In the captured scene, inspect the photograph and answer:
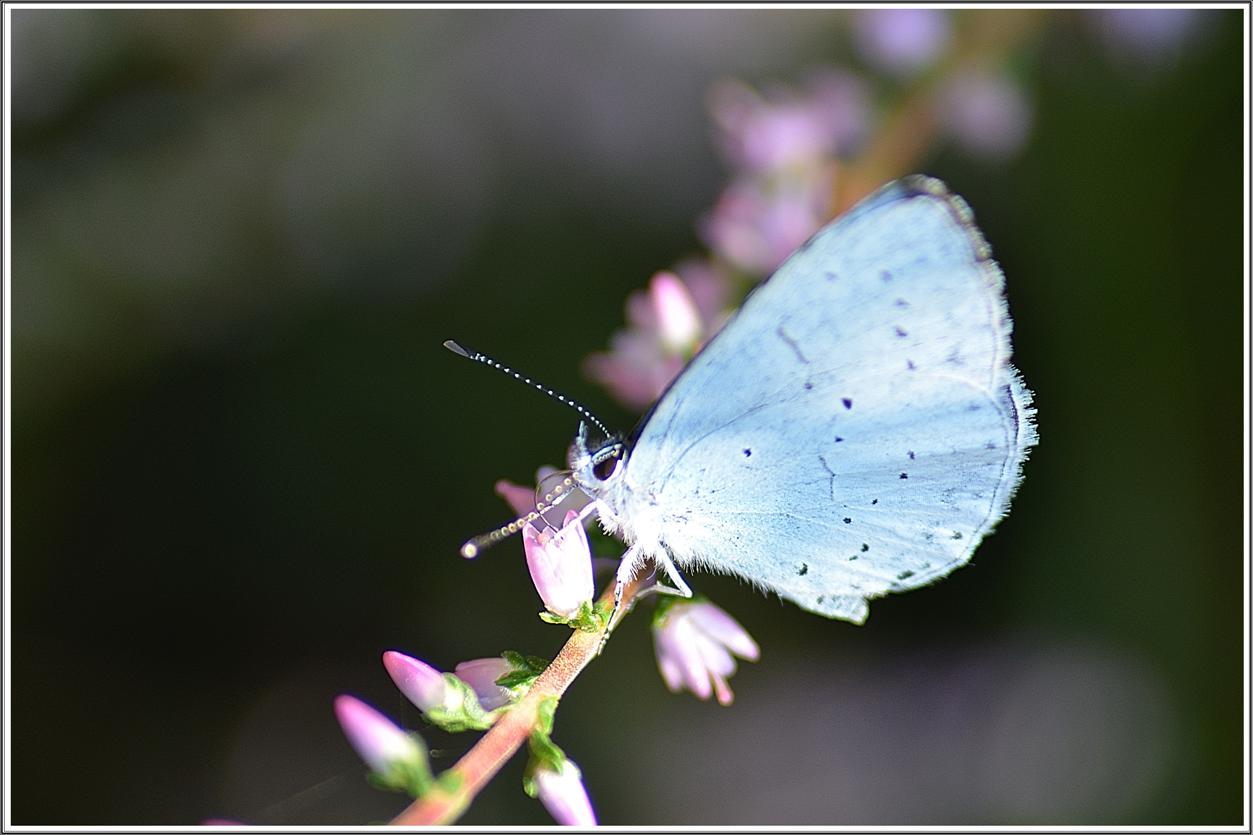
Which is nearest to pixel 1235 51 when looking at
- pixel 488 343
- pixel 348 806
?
pixel 488 343

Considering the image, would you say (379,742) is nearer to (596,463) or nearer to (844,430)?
(596,463)

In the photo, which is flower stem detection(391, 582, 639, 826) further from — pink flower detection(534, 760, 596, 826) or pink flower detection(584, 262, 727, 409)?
pink flower detection(584, 262, 727, 409)

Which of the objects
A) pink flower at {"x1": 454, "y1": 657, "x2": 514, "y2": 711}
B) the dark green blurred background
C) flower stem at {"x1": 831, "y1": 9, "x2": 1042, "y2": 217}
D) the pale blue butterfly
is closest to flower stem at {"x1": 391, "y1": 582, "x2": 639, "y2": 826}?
pink flower at {"x1": 454, "y1": 657, "x2": 514, "y2": 711}

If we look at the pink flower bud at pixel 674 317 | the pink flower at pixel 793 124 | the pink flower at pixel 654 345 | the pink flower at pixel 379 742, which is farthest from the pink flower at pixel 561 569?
the pink flower at pixel 793 124

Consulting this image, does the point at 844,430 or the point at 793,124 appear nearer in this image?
the point at 844,430

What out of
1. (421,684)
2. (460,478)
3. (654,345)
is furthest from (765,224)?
(421,684)

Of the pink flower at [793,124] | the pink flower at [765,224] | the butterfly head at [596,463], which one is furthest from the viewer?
the pink flower at [793,124]

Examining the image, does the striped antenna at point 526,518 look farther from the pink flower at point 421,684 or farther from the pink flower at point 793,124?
the pink flower at point 793,124

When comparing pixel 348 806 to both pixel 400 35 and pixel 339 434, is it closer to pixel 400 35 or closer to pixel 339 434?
pixel 339 434
